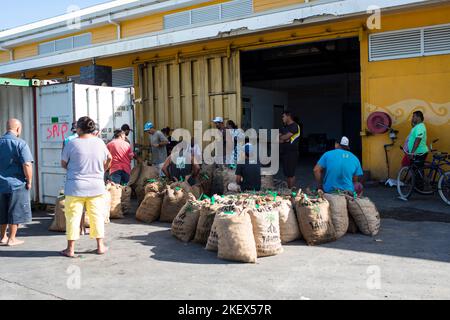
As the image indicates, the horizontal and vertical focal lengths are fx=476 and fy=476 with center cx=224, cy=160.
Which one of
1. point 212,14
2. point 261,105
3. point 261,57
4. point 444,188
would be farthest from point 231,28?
point 444,188

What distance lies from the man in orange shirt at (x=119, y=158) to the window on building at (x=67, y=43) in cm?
A: 967

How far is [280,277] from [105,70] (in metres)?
11.2

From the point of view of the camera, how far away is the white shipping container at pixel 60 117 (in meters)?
9.32

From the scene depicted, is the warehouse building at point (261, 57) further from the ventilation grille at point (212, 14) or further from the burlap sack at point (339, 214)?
the burlap sack at point (339, 214)

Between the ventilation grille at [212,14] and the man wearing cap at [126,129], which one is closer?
the man wearing cap at [126,129]

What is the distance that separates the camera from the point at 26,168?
6.81 metres

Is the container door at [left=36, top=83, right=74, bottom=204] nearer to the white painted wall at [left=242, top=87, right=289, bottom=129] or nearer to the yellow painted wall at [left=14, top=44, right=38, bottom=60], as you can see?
the white painted wall at [left=242, top=87, right=289, bottom=129]

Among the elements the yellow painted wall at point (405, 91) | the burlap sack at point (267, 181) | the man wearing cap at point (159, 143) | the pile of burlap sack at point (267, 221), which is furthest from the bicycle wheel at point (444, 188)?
the man wearing cap at point (159, 143)

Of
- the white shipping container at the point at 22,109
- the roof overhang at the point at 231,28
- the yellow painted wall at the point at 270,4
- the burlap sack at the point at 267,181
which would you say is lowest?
the burlap sack at the point at 267,181

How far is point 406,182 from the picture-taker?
9.62 m

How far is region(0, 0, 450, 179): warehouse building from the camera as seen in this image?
1057 cm

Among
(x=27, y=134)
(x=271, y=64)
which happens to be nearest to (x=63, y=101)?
(x=27, y=134)

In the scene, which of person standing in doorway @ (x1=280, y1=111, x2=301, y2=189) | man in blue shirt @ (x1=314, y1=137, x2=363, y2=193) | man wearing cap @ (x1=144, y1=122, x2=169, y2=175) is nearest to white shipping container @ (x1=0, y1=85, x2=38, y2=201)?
Result: man wearing cap @ (x1=144, y1=122, x2=169, y2=175)
